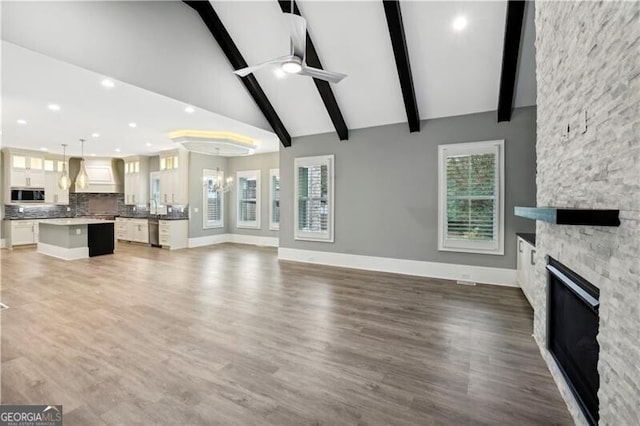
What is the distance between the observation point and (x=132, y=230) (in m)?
9.93

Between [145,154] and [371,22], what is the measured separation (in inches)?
342

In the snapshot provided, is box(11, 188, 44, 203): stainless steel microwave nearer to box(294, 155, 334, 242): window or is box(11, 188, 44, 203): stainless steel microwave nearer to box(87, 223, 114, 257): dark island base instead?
box(87, 223, 114, 257): dark island base

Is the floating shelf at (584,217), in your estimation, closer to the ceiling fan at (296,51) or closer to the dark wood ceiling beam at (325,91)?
the ceiling fan at (296,51)

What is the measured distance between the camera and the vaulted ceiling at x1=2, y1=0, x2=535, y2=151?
11.9ft

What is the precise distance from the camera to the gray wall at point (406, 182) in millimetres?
4906

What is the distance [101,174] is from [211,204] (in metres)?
4.28

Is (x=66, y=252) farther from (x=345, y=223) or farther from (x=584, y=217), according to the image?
(x=584, y=217)

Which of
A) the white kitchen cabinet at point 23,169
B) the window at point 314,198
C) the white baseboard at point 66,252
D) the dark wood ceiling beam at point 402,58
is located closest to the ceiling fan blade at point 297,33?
the dark wood ceiling beam at point 402,58

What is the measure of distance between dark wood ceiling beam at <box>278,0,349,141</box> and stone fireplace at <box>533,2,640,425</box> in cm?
311

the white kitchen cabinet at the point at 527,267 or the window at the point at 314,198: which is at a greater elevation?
the window at the point at 314,198

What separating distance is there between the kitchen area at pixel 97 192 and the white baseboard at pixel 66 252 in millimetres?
22

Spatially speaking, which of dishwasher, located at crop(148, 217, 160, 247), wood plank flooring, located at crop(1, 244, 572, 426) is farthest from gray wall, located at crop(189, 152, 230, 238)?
wood plank flooring, located at crop(1, 244, 572, 426)

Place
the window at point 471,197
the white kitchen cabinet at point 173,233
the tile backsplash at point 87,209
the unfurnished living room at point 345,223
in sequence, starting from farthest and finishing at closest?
the tile backsplash at point 87,209
the white kitchen cabinet at point 173,233
the window at point 471,197
the unfurnished living room at point 345,223

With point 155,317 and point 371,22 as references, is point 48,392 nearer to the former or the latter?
point 155,317
